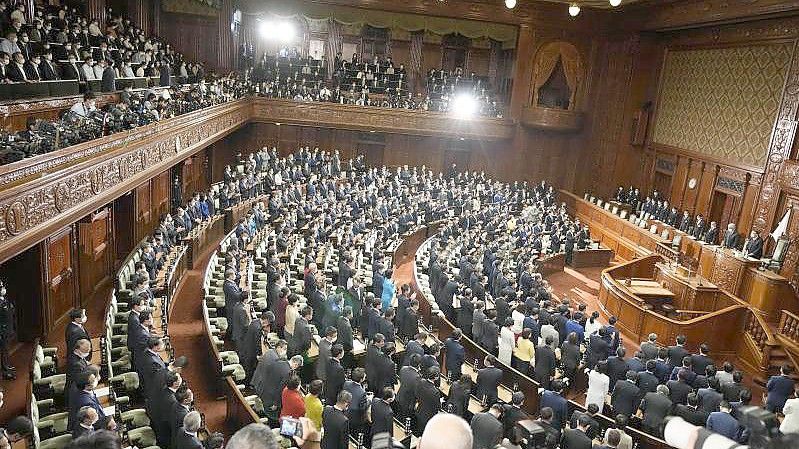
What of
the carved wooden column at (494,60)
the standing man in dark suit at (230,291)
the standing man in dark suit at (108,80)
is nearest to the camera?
the standing man in dark suit at (230,291)

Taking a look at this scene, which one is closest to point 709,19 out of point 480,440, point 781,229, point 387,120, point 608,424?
point 781,229

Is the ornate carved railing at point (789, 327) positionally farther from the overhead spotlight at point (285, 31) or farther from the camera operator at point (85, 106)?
the overhead spotlight at point (285, 31)

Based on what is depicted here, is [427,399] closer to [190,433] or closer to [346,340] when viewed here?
[346,340]

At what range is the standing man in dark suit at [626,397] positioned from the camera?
6453mm

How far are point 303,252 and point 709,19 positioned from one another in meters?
12.1

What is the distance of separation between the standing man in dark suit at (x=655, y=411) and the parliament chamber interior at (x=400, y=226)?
0.02 m

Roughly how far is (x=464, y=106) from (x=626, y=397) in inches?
579

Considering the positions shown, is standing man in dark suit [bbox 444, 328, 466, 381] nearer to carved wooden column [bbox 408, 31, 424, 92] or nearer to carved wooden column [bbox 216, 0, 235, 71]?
carved wooden column [bbox 216, 0, 235, 71]

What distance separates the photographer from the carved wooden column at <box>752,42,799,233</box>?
12883 millimetres

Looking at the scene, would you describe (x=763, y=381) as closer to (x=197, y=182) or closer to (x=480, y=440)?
(x=480, y=440)

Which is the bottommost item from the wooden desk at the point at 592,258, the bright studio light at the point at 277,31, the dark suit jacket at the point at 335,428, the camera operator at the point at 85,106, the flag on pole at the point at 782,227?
the wooden desk at the point at 592,258

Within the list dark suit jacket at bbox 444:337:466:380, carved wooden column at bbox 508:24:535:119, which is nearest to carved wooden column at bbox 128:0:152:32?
carved wooden column at bbox 508:24:535:119

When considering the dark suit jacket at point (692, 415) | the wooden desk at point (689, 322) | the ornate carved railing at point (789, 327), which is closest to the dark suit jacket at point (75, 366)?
the dark suit jacket at point (692, 415)

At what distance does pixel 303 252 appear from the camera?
1116 centimetres
